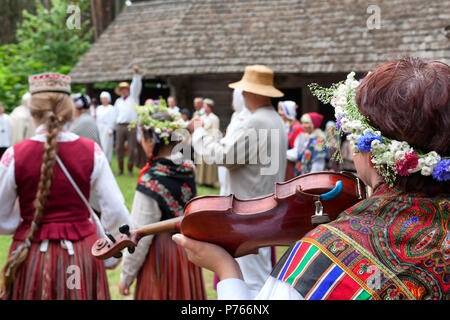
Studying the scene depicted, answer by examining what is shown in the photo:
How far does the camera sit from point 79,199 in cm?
281

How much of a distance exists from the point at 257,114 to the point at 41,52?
15.0m

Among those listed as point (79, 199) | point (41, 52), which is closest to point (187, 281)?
point (79, 199)

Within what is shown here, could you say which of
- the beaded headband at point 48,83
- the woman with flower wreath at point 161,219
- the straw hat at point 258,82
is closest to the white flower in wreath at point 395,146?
the woman with flower wreath at point 161,219

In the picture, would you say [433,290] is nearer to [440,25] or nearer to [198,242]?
[198,242]

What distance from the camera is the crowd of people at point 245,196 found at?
4.11 ft

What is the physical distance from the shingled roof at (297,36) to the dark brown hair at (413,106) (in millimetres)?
8177

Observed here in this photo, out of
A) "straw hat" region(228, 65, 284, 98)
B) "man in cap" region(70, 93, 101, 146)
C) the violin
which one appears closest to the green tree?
"man in cap" region(70, 93, 101, 146)

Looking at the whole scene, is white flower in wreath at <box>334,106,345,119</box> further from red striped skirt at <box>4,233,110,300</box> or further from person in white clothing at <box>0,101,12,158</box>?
person in white clothing at <box>0,101,12,158</box>

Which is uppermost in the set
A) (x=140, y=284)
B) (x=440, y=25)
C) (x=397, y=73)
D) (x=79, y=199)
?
(x=440, y=25)

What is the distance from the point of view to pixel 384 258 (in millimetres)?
1241

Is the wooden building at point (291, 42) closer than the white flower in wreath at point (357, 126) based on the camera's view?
No

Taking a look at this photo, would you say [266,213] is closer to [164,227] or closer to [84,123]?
[164,227]

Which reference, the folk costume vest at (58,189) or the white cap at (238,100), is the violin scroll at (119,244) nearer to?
the folk costume vest at (58,189)

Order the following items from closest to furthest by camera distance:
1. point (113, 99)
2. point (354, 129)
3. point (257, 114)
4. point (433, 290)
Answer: point (433, 290) → point (354, 129) → point (257, 114) → point (113, 99)
